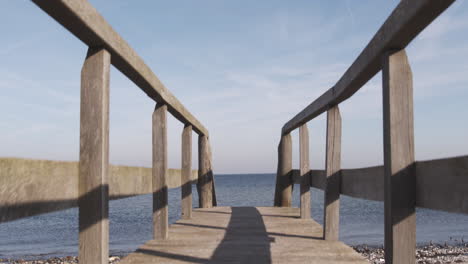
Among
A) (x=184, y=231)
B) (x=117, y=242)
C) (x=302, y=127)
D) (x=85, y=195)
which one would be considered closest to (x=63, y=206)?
(x=85, y=195)

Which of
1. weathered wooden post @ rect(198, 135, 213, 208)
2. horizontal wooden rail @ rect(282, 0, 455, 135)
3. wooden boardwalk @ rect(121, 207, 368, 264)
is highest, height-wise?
horizontal wooden rail @ rect(282, 0, 455, 135)

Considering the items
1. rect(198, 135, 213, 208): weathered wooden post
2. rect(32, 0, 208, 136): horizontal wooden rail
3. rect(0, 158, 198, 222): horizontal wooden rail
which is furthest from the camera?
rect(198, 135, 213, 208): weathered wooden post

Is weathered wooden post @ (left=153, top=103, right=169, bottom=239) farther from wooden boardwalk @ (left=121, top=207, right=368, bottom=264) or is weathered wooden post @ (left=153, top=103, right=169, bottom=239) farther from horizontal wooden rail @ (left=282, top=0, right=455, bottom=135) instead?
horizontal wooden rail @ (left=282, top=0, right=455, bottom=135)

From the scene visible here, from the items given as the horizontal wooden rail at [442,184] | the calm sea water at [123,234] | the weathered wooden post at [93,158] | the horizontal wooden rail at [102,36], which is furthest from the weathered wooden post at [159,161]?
the calm sea water at [123,234]

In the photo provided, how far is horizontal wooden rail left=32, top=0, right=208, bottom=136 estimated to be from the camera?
191 cm

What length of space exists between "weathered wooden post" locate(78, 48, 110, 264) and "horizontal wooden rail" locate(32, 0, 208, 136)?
143mm

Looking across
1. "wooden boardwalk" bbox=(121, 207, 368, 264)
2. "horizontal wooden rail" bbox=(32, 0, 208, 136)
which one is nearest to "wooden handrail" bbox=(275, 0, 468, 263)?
"wooden boardwalk" bbox=(121, 207, 368, 264)

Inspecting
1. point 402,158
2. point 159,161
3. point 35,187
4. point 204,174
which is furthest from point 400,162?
point 204,174

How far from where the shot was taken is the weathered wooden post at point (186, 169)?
5.73m

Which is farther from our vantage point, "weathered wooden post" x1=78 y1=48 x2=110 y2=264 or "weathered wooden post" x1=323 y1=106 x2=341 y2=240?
"weathered wooden post" x1=323 y1=106 x2=341 y2=240

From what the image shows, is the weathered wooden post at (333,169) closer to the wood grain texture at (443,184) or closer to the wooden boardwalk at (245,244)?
the wooden boardwalk at (245,244)

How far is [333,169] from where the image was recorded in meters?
4.06

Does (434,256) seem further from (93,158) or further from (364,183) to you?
(93,158)

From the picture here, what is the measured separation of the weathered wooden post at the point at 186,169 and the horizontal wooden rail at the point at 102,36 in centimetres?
174
